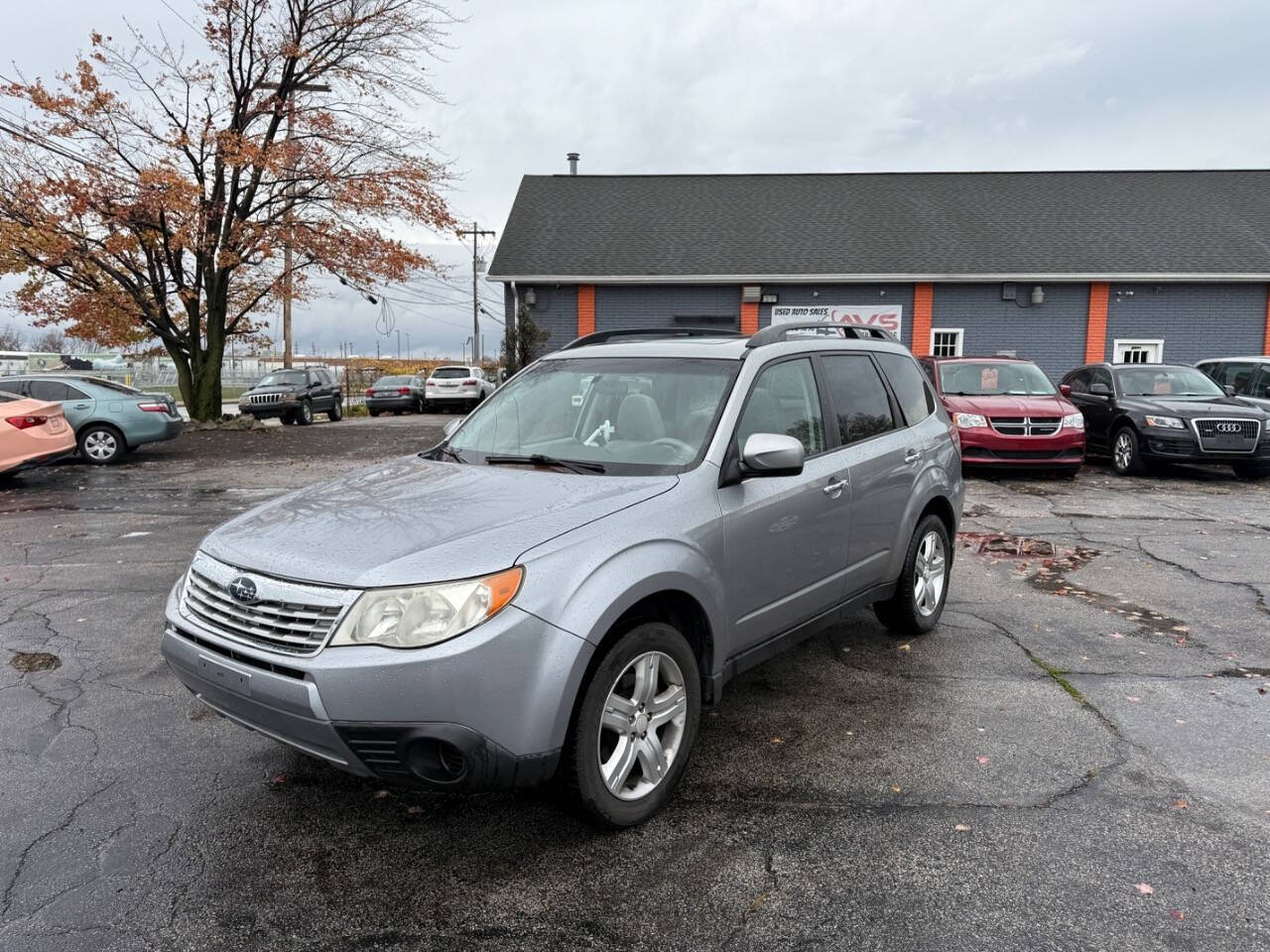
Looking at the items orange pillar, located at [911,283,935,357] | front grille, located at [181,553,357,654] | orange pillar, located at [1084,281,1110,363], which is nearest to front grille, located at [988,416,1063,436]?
front grille, located at [181,553,357,654]

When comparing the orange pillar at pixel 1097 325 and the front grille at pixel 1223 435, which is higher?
the orange pillar at pixel 1097 325

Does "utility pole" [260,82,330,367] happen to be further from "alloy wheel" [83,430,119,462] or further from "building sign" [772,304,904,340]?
"building sign" [772,304,904,340]

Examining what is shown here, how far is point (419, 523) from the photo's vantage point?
2.91 meters

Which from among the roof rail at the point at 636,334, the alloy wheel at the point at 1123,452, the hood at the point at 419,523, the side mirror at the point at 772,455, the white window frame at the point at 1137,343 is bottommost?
the alloy wheel at the point at 1123,452

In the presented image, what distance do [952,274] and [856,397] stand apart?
18764 mm

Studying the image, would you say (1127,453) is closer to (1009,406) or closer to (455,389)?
(1009,406)

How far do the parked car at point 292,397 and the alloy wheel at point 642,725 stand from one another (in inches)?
869

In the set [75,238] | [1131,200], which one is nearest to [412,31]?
[75,238]

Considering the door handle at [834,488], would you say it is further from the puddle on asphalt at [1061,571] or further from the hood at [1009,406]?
the hood at [1009,406]

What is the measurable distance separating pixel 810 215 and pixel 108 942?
23991 mm

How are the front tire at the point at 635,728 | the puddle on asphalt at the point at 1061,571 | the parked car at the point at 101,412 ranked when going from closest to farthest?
the front tire at the point at 635,728
the puddle on asphalt at the point at 1061,571
the parked car at the point at 101,412

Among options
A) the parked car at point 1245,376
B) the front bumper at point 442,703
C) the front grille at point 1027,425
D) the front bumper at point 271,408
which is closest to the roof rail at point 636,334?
the front bumper at point 442,703

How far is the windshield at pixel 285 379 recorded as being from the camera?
23.5 meters

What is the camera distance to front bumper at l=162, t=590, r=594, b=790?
8.16 ft
